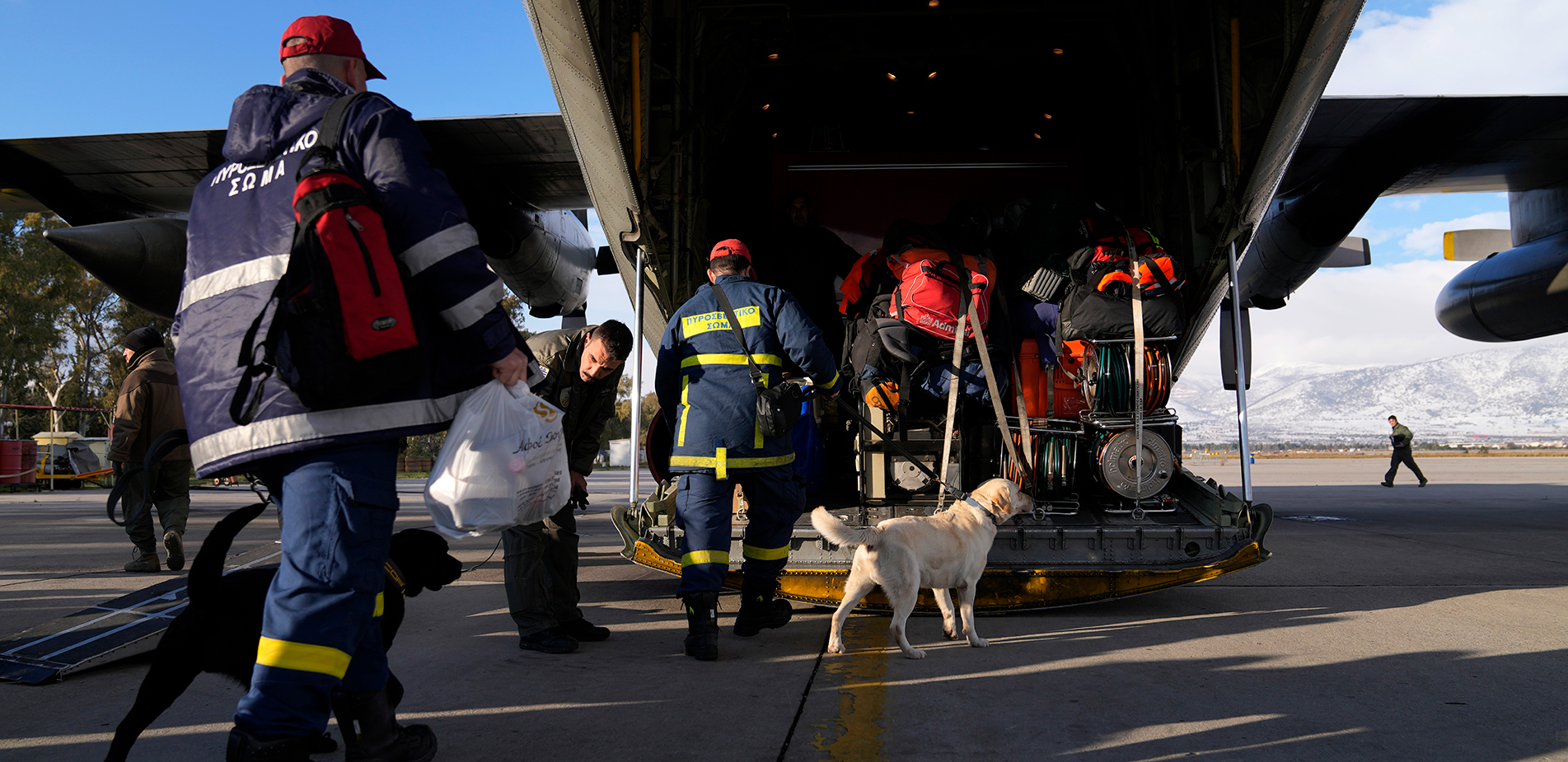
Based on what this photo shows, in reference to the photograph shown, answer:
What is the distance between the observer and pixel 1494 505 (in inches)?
531

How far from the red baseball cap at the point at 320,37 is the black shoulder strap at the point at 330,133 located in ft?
1.11

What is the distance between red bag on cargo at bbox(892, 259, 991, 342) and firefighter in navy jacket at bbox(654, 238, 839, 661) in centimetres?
105

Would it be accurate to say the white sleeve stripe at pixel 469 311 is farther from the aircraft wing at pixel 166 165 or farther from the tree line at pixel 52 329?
the tree line at pixel 52 329

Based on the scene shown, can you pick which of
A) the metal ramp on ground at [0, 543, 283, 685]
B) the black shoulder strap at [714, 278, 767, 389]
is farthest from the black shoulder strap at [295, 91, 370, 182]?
the metal ramp on ground at [0, 543, 283, 685]

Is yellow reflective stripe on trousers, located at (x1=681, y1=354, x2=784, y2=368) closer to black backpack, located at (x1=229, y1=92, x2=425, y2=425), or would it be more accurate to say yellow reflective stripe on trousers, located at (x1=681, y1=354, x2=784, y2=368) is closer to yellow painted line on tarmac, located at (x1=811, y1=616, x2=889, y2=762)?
yellow painted line on tarmac, located at (x1=811, y1=616, x2=889, y2=762)

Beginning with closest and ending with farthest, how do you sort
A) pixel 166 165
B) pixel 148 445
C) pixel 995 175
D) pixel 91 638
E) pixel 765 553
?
pixel 91 638
pixel 765 553
pixel 148 445
pixel 995 175
pixel 166 165

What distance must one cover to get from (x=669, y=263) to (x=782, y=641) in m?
3.48

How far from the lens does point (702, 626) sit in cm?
367

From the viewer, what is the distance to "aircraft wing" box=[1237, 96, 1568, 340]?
7844 millimetres

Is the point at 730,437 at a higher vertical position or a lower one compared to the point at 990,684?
higher

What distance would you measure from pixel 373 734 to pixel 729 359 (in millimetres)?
2212

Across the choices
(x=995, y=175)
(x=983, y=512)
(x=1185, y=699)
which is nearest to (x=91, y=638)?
(x=983, y=512)

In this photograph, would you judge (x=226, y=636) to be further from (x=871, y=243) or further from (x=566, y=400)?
(x=871, y=243)

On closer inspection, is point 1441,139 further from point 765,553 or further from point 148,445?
point 148,445
